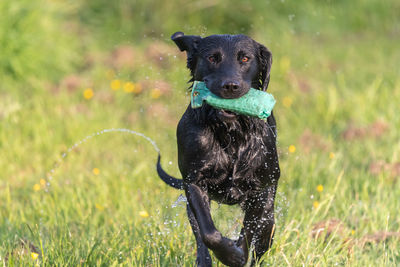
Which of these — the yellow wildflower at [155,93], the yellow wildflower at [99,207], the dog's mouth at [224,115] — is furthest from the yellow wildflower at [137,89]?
the dog's mouth at [224,115]

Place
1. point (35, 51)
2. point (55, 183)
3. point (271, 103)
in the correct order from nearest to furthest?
point (271, 103)
point (55, 183)
point (35, 51)

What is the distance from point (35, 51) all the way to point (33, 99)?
709mm

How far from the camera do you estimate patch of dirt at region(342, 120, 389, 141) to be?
568 centimetres

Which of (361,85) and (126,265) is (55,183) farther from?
(361,85)

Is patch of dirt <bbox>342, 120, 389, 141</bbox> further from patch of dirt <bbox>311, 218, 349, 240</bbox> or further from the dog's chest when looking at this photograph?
the dog's chest

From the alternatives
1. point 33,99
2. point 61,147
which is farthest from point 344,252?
point 33,99

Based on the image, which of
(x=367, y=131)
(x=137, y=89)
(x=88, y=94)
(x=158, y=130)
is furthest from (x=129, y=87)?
(x=367, y=131)

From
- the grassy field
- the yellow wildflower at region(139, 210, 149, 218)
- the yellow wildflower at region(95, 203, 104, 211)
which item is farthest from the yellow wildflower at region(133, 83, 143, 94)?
the yellow wildflower at region(139, 210, 149, 218)

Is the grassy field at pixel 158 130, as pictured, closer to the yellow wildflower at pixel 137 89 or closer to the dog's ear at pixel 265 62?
the yellow wildflower at pixel 137 89

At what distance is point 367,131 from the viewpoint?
5.74m

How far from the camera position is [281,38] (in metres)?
8.14

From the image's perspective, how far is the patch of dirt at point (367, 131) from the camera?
568 centimetres

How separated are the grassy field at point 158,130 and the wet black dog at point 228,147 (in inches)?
11.3

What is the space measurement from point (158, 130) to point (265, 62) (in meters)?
2.92
